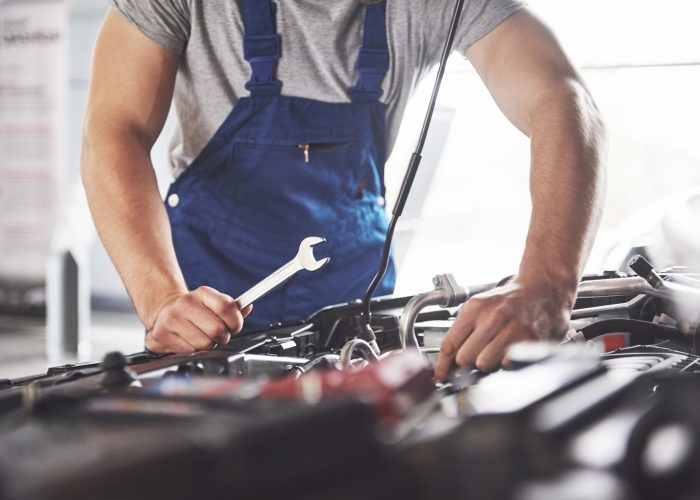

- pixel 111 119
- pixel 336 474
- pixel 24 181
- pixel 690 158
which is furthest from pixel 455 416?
pixel 24 181

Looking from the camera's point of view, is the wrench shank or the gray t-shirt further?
the gray t-shirt

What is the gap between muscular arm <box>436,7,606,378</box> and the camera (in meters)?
0.89

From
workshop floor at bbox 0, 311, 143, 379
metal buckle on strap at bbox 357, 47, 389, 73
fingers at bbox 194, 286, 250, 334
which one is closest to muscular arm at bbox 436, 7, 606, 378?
metal buckle on strap at bbox 357, 47, 389, 73

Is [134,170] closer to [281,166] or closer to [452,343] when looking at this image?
[281,166]

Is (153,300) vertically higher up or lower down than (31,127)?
lower down

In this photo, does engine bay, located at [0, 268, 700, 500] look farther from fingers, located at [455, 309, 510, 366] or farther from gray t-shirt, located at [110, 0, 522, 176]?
gray t-shirt, located at [110, 0, 522, 176]

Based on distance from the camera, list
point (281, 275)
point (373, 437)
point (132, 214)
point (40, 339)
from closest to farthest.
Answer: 1. point (373, 437)
2. point (281, 275)
3. point (132, 214)
4. point (40, 339)

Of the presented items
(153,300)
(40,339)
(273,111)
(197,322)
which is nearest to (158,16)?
(273,111)

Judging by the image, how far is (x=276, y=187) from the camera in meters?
1.50

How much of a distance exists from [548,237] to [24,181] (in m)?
4.08

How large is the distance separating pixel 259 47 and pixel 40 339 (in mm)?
3754

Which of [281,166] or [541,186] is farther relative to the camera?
[281,166]

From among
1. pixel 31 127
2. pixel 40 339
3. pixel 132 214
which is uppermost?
pixel 31 127

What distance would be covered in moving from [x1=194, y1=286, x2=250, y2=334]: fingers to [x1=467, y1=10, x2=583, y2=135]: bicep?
60 centimetres
